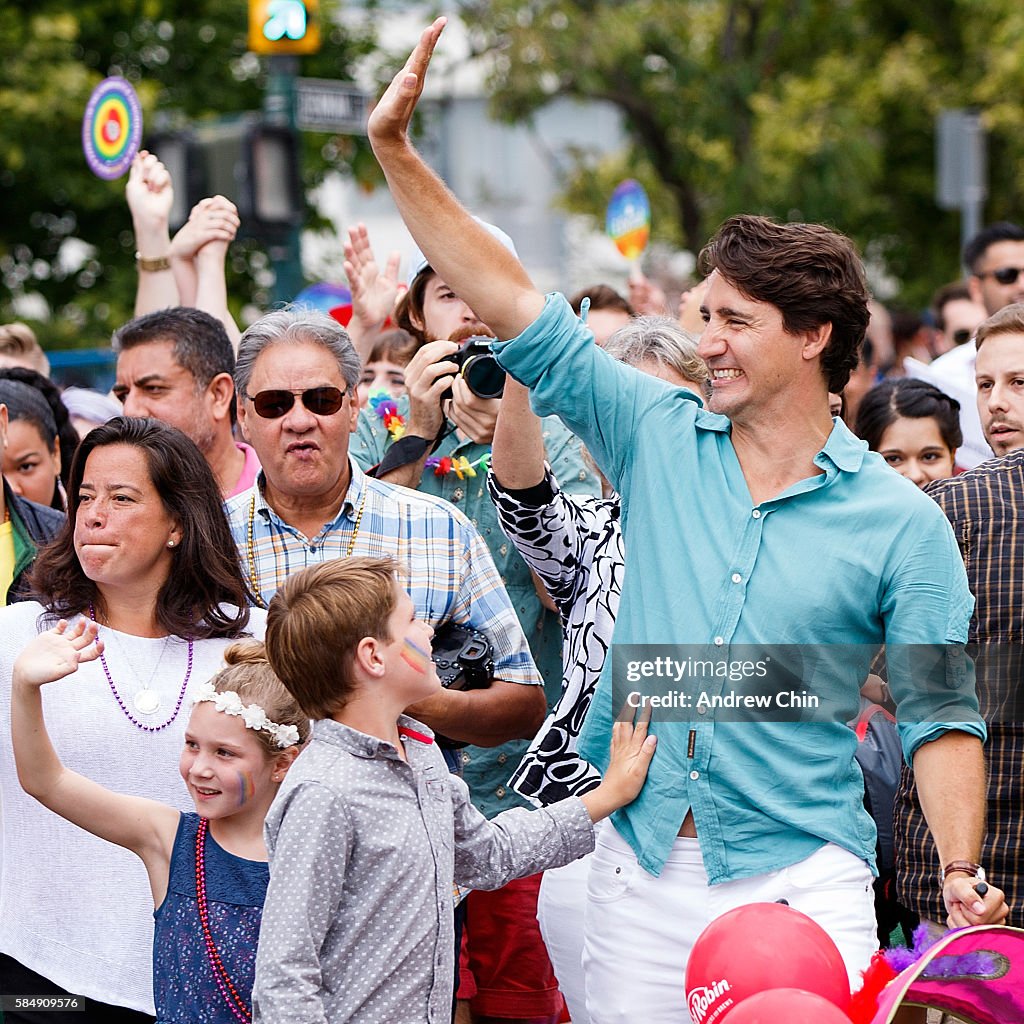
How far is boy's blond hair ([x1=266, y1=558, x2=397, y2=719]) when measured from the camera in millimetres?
3119

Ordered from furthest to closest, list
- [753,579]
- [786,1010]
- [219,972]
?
[219,972], [753,579], [786,1010]

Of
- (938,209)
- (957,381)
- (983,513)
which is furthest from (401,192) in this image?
(938,209)

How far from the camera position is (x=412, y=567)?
13.4 ft

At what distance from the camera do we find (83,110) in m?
14.1

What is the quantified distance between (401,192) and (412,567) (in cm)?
116

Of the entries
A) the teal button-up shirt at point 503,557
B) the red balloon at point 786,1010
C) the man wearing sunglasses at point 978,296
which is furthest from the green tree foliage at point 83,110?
the red balloon at point 786,1010

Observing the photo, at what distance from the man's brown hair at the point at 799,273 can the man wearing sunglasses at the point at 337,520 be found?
1122 millimetres

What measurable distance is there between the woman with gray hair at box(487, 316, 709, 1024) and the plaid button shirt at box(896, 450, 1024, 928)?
0.80 meters

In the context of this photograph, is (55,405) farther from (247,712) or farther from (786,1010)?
(786,1010)

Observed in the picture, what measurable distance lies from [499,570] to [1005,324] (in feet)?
5.05

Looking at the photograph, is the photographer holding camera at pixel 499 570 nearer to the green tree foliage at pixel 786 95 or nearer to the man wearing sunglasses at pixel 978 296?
the man wearing sunglasses at pixel 978 296

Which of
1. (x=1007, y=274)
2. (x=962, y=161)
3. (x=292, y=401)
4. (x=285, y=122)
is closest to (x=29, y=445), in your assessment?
(x=292, y=401)

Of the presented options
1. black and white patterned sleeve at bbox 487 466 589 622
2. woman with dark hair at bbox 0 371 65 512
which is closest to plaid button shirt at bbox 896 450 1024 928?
black and white patterned sleeve at bbox 487 466 589 622

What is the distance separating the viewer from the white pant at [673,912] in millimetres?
3160
